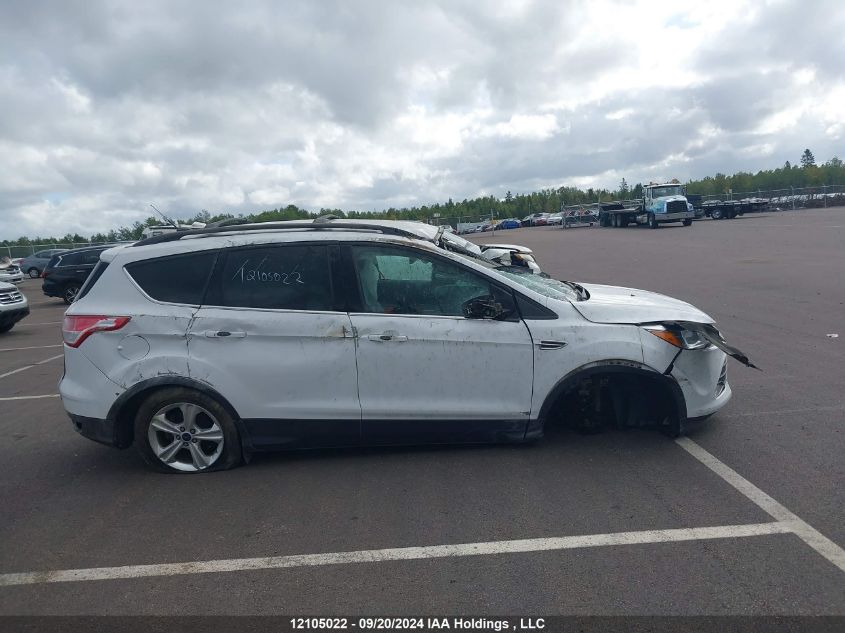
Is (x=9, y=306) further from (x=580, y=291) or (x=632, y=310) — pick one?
(x=632, y=310)

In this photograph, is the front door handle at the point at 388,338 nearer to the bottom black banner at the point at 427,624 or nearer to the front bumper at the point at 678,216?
the bottom black banner at the point at 427,624

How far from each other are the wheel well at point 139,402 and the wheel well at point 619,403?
7.72 ft

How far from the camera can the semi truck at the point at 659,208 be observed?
42.3 meters

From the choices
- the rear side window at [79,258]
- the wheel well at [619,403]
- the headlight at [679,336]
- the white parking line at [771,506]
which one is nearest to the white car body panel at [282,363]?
the wheel well at [619,403]

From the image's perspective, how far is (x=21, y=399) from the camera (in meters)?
8.88

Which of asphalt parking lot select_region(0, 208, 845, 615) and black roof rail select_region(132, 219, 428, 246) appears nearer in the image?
asphalt parking lot select_region(0, 208, 845, 615)

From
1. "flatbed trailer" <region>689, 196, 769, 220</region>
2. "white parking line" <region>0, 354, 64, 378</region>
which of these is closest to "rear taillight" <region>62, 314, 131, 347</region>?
"white parking line" <region>0, 354, 64, 378</region>

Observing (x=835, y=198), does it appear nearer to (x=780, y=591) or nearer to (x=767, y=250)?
(x=767, y=250)

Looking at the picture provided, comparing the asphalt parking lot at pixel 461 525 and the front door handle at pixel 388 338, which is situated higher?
the front door handle at pixel 388 338

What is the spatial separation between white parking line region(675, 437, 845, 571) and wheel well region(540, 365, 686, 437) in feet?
0.76

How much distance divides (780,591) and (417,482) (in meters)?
2.40

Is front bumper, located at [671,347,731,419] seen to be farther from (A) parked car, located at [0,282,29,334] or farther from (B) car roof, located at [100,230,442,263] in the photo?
(A) parked car, located at [0,282,29,334]

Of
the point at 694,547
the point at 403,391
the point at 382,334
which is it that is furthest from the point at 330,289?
the point at 694,547

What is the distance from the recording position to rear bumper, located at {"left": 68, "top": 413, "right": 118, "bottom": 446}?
5.44 m
